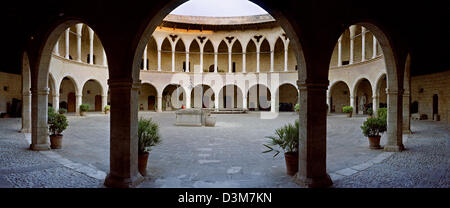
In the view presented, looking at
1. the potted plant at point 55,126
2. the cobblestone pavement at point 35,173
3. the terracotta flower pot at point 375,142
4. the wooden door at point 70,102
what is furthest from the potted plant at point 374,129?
the wooden door at point 70,102

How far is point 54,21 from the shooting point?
5.95 m

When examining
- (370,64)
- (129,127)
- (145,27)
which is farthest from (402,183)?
(370,64)

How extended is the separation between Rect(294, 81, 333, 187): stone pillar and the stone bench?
9.62m

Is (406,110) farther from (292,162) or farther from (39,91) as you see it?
(39,91)

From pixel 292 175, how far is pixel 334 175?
866mm

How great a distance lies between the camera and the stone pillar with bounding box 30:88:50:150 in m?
6.83

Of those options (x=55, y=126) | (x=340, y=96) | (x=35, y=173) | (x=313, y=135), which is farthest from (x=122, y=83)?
(x=340, y=96)

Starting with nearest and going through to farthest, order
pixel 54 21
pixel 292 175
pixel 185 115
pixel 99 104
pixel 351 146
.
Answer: pixel 292 175
pixel 54 21
pixel 351 146
pixel 185 115
pixel 99 104

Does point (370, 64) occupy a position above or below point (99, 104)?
above

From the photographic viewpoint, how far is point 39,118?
690 centimetres

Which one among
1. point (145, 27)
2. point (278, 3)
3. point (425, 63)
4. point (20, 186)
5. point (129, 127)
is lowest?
point (20, 186)
